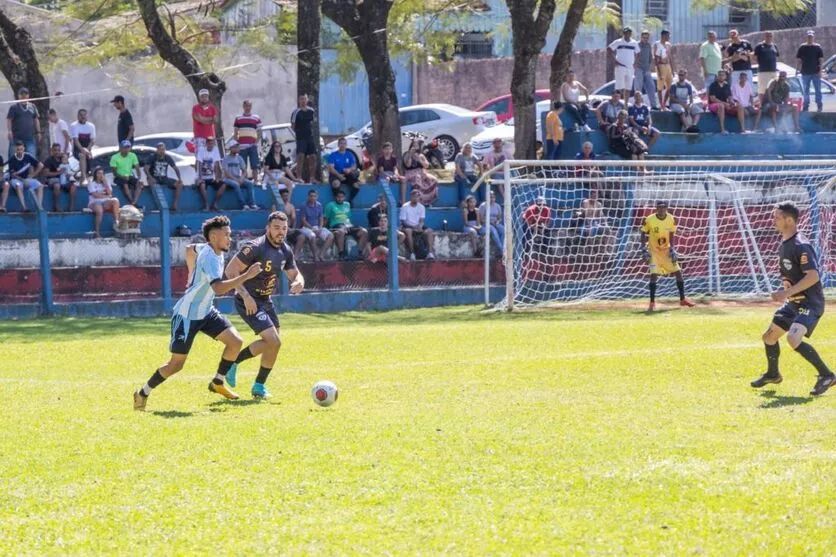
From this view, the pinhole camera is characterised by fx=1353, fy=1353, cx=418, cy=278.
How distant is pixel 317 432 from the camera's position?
1006 cm

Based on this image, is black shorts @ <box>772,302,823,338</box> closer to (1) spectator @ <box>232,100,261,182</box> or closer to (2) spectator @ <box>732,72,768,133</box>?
(1) spectator @ <box>232,100,261,182</box>

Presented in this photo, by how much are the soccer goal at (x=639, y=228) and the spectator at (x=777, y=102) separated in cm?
456

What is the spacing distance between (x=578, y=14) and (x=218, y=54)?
9.95 metres

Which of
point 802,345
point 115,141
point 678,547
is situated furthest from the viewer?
point 115,141

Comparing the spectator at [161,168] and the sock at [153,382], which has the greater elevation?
the spectator at [161,168]

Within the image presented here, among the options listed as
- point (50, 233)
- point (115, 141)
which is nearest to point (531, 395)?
point (50, 233)

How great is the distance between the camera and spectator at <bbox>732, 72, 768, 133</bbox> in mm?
29844

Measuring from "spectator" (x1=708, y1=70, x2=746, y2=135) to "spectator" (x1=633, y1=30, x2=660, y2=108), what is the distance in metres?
1.25

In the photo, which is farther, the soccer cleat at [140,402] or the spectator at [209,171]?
the spectator at [209,171]

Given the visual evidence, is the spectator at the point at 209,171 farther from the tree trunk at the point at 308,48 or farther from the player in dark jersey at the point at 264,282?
the player in dark jersey at the point at 264,282

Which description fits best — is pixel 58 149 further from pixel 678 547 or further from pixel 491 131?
pixel 678 547

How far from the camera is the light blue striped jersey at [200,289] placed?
456 inches

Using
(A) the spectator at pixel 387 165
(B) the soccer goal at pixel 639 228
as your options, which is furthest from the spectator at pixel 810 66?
(A) the spectator at pixel 387 165

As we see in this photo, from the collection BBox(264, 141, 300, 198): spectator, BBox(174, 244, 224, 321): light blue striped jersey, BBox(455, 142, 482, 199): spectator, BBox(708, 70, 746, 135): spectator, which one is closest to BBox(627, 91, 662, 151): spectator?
BBox(708, 70, 746, 135): spectator
